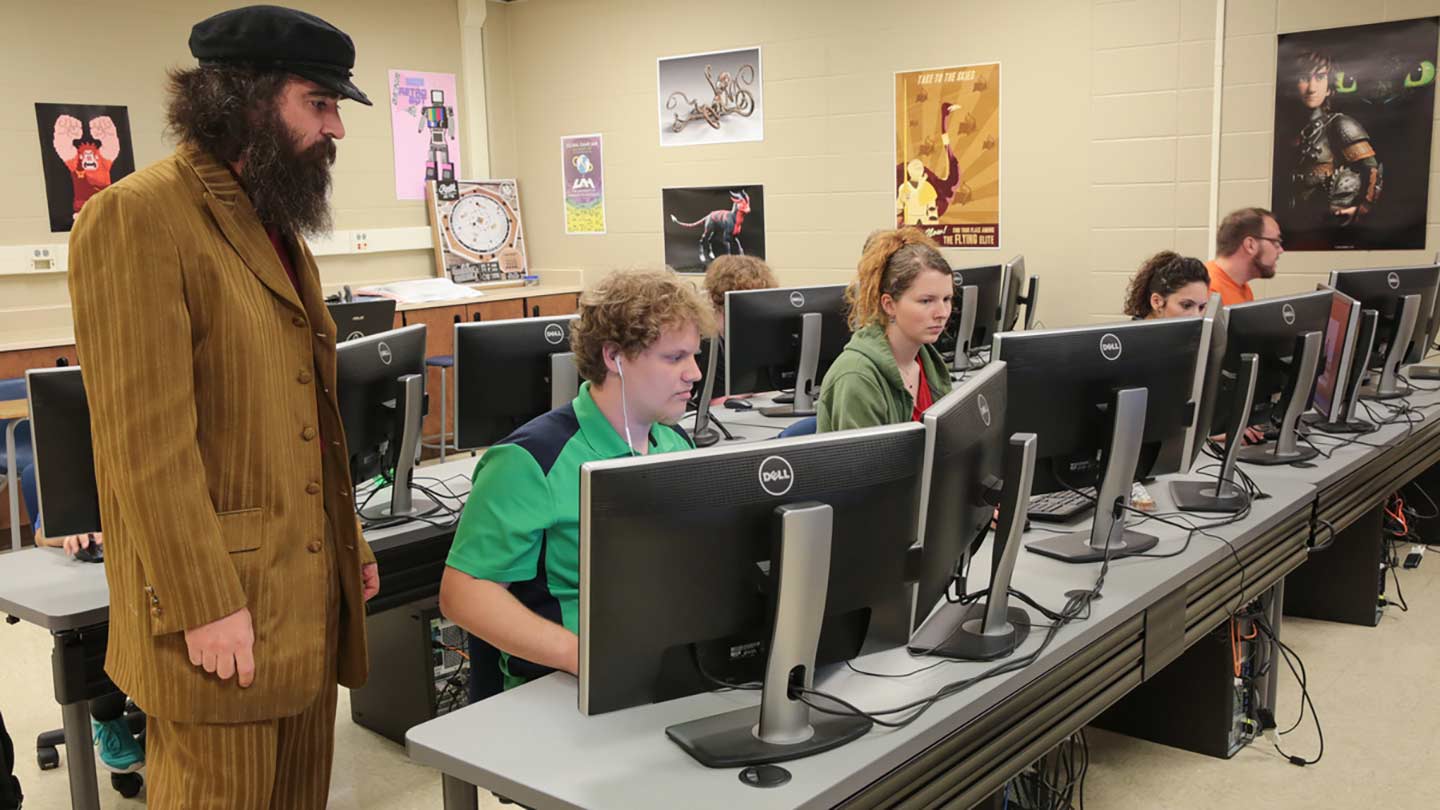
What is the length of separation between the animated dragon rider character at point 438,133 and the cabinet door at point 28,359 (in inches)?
112

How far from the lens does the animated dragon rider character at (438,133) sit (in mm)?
7469

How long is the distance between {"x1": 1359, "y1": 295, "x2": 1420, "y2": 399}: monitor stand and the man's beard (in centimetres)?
376

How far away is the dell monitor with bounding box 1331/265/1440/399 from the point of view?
13.0 feet

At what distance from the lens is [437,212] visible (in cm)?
746

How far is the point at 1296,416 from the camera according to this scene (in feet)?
10.3

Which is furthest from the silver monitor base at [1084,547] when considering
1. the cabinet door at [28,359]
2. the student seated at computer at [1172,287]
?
the cabinet door at [28,359]

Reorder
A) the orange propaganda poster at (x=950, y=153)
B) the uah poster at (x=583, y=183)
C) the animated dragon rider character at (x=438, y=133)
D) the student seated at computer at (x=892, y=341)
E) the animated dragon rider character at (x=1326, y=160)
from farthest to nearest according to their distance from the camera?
the uah poster at (x=583, y=183) < the animated dragon rider character at (x=438, y=133) < the orange propaganda poster at (x=950, y=153) < the animated dragon rider character at (x=1326, y=160) < the student seated at computer at (x=892, y=341)

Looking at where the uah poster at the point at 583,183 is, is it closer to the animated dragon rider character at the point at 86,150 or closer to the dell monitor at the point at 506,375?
the animated dragon rider character at the point at 86,150

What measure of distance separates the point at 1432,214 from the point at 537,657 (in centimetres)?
489

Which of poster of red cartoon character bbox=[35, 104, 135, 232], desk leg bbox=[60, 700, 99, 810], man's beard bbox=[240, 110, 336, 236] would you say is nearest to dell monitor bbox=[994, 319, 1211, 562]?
man's beard bbox=[240, 110, 336, 236]

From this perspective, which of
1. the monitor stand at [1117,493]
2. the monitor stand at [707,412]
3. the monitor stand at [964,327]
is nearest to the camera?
the monitor stand at [1117,493]

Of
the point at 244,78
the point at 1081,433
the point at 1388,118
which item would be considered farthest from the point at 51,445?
the point at 1388,118

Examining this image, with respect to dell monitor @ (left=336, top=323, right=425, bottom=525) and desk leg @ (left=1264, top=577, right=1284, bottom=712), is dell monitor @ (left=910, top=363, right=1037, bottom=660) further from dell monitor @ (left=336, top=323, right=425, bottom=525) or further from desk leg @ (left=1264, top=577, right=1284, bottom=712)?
dell monitor @ (left=336, top=323, right=425, bottom=525)

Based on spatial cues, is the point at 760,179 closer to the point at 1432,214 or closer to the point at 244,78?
the point at 1432,214
